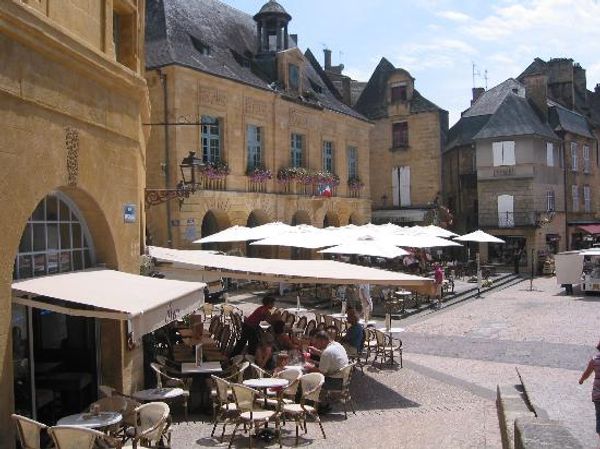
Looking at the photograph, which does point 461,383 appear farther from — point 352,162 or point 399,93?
point 399,93

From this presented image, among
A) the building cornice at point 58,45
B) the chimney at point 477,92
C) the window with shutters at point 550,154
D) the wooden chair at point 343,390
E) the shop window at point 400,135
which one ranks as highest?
the chimney at point 477,92

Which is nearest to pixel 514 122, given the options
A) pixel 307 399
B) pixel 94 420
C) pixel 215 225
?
pixel 215 225

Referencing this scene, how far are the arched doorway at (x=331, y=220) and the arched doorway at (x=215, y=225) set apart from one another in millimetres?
7207

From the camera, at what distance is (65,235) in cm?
796

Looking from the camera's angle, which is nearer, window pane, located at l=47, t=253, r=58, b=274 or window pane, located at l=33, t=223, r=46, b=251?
window pane, located at l=33, t=223, r=46, b=251

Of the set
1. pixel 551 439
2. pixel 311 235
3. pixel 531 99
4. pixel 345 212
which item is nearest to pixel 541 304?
pixel 311 235

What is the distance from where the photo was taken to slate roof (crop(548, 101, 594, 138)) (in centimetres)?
3766

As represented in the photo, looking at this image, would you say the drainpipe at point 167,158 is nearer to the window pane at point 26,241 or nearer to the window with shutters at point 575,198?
the window pane at point 26,241

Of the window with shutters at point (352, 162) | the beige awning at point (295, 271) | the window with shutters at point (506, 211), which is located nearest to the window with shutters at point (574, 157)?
the window with shutters at point (506, 211)

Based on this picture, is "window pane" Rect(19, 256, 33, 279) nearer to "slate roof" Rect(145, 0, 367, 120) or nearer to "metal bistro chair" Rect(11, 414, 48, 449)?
"metal bistro chair" Rect(11, 414, 48, 449)

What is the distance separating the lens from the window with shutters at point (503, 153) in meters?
35.6

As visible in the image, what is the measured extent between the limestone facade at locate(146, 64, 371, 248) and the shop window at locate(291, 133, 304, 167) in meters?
0.21

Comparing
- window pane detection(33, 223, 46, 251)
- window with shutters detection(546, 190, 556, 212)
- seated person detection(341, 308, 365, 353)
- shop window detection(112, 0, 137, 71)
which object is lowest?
seated person detection(341, 308, 365, 353)

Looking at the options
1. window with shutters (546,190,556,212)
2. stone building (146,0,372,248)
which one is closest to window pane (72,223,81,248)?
stone building (146,0,372,248)
